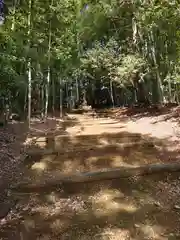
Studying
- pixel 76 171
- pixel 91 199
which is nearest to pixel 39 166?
pixel 76 171

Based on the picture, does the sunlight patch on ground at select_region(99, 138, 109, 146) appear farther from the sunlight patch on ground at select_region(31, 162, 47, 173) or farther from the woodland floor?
the sunlight patch on ground at select_region(31, 162, 47, 173)

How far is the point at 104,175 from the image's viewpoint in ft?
17.5

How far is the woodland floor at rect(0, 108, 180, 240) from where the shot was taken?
375 cm

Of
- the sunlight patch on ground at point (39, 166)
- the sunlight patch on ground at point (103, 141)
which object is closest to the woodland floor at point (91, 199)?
the sunlight patch on ground at point (39, 166)

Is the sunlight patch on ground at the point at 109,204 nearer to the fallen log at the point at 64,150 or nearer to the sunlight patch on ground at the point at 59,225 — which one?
the sunlight patch on ground at the point at 59,225

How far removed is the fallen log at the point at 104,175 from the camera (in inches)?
199

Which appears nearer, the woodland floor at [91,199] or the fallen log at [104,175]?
the woodland floor at [91,199]

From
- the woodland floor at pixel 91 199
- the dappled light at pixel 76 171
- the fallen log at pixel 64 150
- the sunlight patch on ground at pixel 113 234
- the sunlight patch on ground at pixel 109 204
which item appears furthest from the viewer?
the fallen log at pixel 64 150

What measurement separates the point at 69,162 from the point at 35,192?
1399 millimetres

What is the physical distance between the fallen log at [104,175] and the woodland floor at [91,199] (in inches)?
3.5

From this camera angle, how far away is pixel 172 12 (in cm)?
866

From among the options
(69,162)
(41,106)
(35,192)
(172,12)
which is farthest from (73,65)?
(35,192)

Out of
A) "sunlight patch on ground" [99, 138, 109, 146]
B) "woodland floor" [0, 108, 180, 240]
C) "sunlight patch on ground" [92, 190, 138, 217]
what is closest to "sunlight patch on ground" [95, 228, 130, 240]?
"woodland floor" [0, 108, 180, 240]

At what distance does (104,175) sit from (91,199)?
2.48 feet
